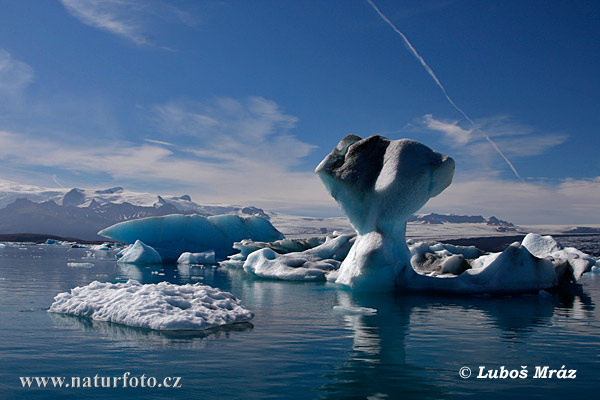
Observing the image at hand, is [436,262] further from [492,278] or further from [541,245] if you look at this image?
[541,245]

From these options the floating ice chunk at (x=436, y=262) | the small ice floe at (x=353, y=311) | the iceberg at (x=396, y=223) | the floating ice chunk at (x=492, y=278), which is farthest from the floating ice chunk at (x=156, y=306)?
the floating ice chunk at (x=436, y=262)

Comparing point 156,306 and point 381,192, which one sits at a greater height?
point 381,192

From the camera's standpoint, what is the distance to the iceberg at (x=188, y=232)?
31.2 metres

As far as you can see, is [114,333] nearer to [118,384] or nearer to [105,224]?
[118,384]

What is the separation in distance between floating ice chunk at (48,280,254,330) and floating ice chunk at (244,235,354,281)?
9199mm

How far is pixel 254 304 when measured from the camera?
1062 cm

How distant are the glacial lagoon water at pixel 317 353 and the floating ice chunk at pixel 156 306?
250 mm

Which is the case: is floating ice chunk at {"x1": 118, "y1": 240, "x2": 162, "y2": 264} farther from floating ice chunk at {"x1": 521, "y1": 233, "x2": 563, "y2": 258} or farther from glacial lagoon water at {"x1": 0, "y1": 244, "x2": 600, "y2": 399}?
floating ice chunk at {"x1": 521, "y1": 233, "x2": 563, "y2": 258}

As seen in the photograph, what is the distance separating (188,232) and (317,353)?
2778 centimetres

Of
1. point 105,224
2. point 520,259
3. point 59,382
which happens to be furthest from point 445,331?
point 105,224

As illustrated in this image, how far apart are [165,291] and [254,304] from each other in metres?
2.86

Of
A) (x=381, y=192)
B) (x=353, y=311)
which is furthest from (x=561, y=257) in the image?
(x=353, y=311)

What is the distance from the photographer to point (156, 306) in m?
7.57

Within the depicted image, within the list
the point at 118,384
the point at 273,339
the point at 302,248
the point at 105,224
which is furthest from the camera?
the point at 105,224
